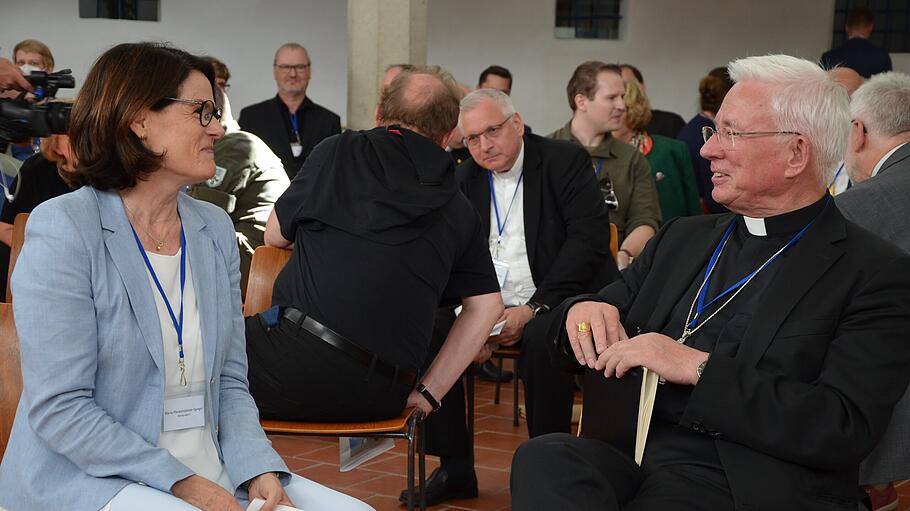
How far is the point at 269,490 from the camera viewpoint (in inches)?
88.7

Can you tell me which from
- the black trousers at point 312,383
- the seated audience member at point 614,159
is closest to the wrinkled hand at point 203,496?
the black trousers at point 312,383

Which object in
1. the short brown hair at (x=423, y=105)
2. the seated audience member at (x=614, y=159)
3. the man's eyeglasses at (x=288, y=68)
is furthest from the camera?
the man's eyeglasses at (x=288, y=68)

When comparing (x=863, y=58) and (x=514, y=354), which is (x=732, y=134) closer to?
(x=514, y=354)

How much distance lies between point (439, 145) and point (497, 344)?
106cm

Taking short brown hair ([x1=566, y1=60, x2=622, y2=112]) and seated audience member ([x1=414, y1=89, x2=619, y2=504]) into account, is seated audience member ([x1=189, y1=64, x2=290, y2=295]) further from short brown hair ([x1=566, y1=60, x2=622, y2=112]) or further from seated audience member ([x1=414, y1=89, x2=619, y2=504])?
short brown hair ([x1=566, y1=60, x2=622, y2=112])

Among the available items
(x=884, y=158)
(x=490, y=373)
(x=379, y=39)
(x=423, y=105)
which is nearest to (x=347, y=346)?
(x=423, y=105)

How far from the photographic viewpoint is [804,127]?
2654 millimetres

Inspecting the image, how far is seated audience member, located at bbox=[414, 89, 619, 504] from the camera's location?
4383 mm

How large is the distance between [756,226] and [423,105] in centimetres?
122

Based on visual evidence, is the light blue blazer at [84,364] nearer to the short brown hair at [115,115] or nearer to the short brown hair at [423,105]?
the short brown hair at [115,115]

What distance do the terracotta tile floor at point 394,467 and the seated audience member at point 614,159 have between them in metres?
1.03

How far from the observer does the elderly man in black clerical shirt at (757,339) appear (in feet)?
7.73

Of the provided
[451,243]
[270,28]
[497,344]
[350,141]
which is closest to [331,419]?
[451,243]

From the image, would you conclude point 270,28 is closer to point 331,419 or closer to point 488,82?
point 488,82
